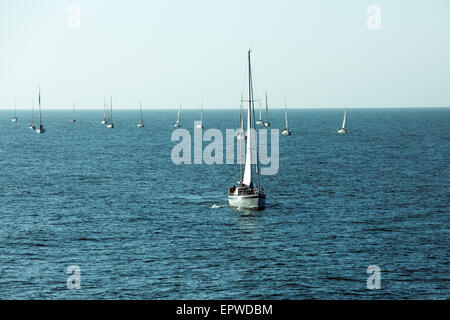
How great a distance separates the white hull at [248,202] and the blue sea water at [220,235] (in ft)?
3.86

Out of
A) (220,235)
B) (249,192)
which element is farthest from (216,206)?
(220,235)

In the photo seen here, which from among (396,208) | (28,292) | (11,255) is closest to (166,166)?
(396,208)

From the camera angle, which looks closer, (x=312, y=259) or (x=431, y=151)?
(x=312, y=259)

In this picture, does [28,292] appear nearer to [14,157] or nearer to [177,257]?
[177,257]

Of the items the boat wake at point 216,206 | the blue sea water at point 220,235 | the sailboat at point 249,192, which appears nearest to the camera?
the blue sea water at point 220,235

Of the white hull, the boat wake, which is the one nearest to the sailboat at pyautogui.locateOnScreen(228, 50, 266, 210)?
the white hull

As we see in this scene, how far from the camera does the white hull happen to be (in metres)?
78.6

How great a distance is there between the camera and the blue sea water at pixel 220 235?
51.0 m

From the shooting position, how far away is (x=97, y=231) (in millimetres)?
70750

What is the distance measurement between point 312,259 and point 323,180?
184ft

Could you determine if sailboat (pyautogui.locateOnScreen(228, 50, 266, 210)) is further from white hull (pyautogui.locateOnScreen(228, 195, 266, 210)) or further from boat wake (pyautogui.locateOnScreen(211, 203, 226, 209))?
boat wake (pyautogui.locateOnScreen(211, 203, 226, 209))

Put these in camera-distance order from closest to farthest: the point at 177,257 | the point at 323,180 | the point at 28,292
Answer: the point at 28,292
the point at 177,257
the point at 323,180

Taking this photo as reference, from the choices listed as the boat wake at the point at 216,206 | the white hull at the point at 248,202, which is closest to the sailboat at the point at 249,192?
the white hull at the point at 248,202

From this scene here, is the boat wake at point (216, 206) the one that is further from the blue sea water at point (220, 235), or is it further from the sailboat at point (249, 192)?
the sailboat at point (249, 192)
